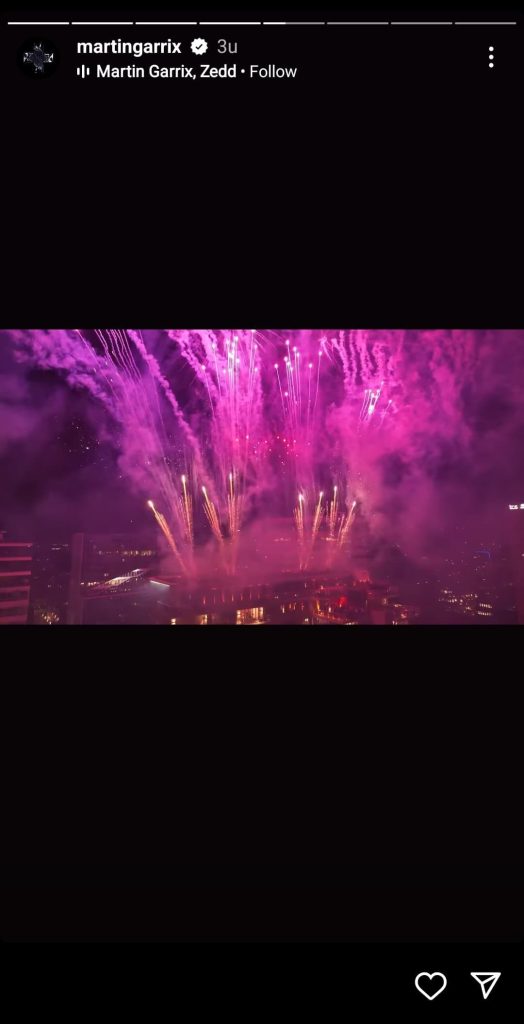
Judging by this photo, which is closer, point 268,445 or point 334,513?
point 334,513

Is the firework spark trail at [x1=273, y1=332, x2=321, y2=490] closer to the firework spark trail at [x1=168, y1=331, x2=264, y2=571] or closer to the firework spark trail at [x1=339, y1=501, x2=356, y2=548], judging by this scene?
the firework spark trail at [x1=168, y1=331, x2=264, y2=571]
